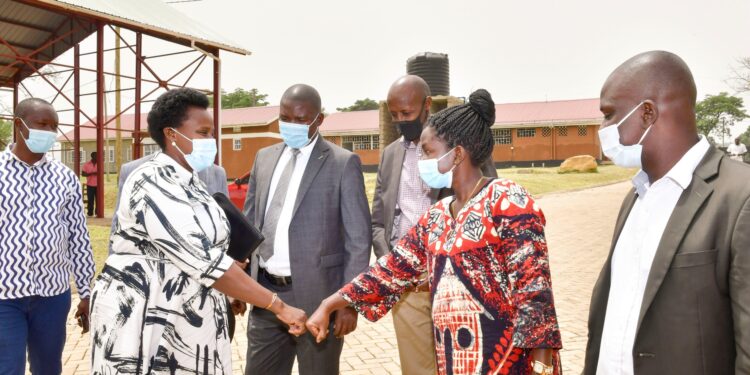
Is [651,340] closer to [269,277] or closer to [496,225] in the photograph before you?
[496,225]

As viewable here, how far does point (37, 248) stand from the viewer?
345 centimetres

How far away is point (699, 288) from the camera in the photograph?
1792 millimetres

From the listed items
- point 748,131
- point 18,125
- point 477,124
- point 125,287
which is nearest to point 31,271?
point 18,125

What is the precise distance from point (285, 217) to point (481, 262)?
1.50 meters

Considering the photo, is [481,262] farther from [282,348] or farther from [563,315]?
[563,315]

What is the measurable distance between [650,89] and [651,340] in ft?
2.73

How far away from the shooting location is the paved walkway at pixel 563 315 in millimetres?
5324

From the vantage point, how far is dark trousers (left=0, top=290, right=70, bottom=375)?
3.17m

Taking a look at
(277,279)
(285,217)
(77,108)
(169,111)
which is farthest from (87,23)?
(169,111)

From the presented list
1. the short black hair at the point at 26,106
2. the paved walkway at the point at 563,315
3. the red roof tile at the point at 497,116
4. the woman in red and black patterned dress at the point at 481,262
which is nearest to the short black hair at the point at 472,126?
the woman in red and black patterned dress at the point at 481,262

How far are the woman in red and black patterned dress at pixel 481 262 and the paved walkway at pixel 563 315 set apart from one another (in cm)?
291

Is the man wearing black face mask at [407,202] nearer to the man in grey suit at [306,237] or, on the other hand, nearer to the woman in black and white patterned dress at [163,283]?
the man in grey suit at [306,237]

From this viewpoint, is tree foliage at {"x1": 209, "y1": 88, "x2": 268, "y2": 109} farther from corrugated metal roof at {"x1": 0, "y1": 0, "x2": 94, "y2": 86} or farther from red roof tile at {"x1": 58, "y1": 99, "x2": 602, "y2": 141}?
corrugated metal roof at {"x1": 0, "y1": 0, "x2": 94, "y2": 86}

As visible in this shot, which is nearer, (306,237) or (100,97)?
(306,237)
